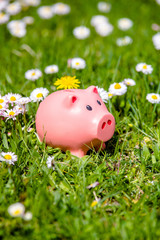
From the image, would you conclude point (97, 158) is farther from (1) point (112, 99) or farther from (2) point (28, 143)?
(1) point (112, 99)

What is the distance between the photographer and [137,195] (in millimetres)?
1675

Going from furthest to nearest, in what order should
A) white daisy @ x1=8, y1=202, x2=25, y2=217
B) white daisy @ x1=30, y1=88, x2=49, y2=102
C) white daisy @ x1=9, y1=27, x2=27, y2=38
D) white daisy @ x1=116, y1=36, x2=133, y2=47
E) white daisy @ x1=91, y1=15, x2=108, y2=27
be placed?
white daisy @ x1=91, y1=15, x2=108, y2=27 → white daisy @ x1=9, y1=27, x2=27, y2=38 → white daisy @ x1=116, y1=36, x2=133, y2=47 → white daisy @ x1=30, y1=88, x2=49, y2=102 → white daisy @ x1=8, y1=202, x2=25, y2=217

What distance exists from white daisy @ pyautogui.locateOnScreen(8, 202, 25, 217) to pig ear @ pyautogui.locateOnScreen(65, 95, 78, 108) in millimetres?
570

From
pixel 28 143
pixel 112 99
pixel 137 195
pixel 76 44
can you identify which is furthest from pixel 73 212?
pixel 76 44

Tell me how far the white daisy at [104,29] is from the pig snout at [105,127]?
6.62 feet

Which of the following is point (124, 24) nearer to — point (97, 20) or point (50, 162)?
point (97, 20)

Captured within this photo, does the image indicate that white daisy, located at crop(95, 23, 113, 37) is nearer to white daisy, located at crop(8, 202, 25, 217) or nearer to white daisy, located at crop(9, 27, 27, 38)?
white daisy, located at crop(9, 27, 27, 38)

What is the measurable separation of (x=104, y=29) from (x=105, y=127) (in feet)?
6.98

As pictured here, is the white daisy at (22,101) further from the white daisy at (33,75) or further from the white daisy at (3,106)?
the white daisy at (33,75)

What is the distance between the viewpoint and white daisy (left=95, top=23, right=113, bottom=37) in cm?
349

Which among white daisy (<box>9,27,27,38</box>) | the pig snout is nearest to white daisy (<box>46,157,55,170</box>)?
the pig snout

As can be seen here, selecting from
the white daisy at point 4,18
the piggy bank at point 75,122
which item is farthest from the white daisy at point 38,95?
the white daisy at point 4,18

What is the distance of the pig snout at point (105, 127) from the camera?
1645 millimetres

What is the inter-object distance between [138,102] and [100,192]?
0.87 metres
